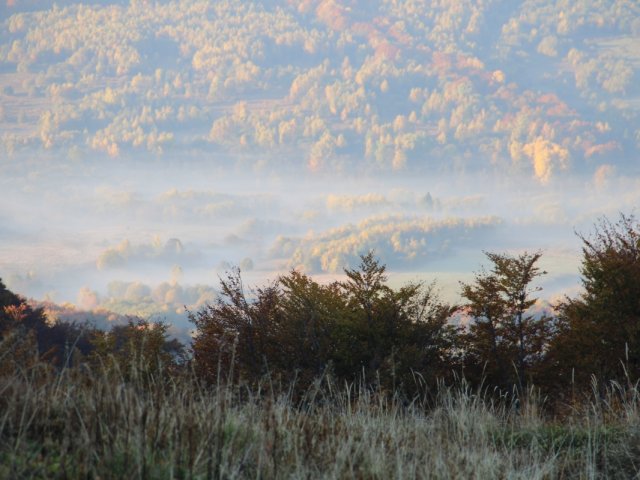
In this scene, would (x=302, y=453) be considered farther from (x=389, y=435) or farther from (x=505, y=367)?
(x=505, y=367)

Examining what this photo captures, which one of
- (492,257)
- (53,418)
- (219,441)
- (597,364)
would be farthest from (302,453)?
(492,257)

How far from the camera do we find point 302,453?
718cm

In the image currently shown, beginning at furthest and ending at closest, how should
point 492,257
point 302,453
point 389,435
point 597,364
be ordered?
point 492,257 < point 597,364 < point 389,435 < point 302,453

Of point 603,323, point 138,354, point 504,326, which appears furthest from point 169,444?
point 504,326

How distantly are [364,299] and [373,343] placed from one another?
1.95 meters

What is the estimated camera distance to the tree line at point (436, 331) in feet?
81.5

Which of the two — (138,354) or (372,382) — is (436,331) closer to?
(372,382)

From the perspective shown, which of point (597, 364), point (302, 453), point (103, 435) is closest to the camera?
point (103, 435)

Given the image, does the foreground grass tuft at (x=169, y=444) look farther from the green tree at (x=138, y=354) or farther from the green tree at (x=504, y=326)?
the green tree at (x=504, y=326)

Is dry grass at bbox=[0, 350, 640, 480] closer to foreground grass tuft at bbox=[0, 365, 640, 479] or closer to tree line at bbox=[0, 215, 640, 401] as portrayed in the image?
foreground grass tuft at bbox=[0, 365, 640, 479]

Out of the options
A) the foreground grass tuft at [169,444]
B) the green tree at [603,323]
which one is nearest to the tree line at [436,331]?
the green tree at [603,323]

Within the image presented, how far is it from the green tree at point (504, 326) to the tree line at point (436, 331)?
0.04 m

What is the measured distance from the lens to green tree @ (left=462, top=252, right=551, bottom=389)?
89.4 feet

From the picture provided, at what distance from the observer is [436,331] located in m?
28.1
